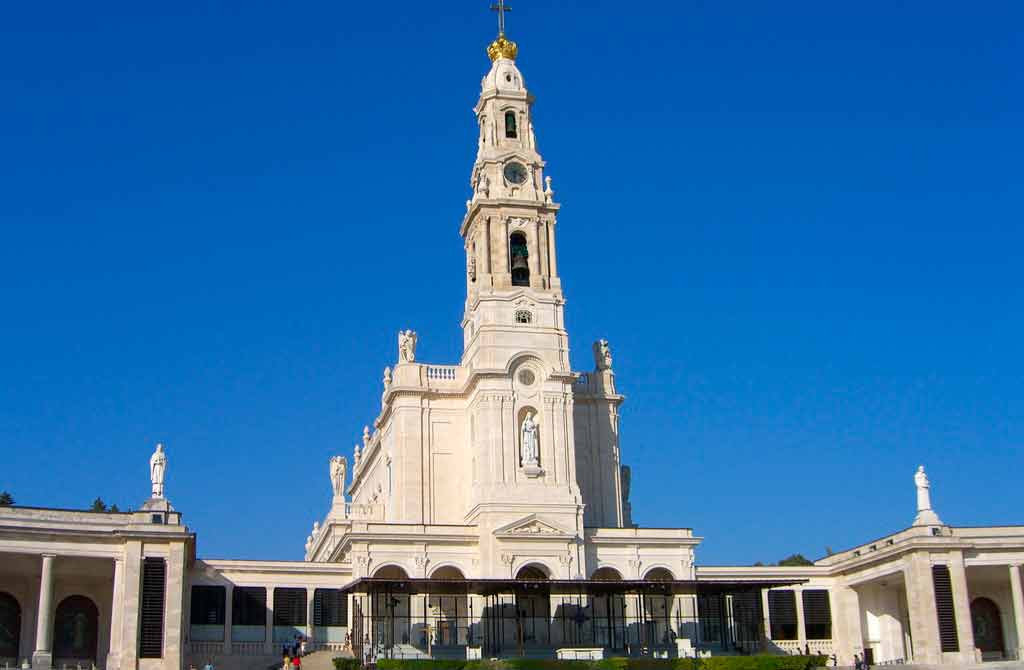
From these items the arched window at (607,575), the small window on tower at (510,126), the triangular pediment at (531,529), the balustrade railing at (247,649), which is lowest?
the balustrade railing at (247,649)

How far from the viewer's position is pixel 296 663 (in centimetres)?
5231

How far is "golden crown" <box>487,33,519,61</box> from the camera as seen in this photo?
255ft

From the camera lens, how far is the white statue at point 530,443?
65.8 m

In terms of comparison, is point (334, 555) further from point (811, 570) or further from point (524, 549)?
point (811, 570)

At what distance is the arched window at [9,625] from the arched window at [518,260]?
29.6m

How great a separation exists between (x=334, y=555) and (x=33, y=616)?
17245 mm

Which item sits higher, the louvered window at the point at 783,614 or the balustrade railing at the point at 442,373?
the balustrade railing at the point at 442,373

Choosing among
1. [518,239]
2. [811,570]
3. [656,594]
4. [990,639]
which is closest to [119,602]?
[656,594]

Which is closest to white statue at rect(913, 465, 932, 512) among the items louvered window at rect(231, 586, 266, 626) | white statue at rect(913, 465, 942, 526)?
white statue at rect(913, 465, 942, 526)

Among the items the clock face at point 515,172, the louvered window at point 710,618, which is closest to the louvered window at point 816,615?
the louvered window at point 710,618

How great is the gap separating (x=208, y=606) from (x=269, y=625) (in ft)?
9.70

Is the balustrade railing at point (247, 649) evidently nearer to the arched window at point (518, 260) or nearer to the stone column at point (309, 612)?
the stone column at point (309, 612)

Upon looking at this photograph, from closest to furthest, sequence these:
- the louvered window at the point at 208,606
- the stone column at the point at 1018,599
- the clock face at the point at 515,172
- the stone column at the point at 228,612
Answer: the stone column at the point at 228,612
the louvered window at the point at 208,606
the stone column at the point at 1018,599
the clock face at the point at 515,172

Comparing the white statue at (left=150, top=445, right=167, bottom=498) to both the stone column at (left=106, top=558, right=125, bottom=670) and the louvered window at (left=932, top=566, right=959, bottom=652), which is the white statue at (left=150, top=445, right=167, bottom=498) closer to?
the stone column at (left=106, top=558, right=125, bottom=670)
